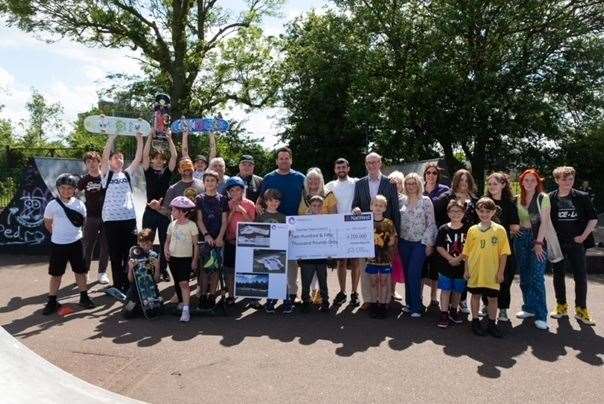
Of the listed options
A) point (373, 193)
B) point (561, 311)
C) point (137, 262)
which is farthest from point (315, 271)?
point (561, 311)

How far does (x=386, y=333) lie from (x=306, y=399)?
1.93 meters

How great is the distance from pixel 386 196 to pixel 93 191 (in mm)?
4320

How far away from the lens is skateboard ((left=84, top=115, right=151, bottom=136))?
24.8ft

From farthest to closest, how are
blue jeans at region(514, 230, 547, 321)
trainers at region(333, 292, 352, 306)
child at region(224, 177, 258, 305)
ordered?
trainers at region(333, 292, 352, 306)
child at region(224, 177, 258, 305)
blue jeans at region(514, 230, 547, 321)

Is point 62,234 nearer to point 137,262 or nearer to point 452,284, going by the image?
point 137,262

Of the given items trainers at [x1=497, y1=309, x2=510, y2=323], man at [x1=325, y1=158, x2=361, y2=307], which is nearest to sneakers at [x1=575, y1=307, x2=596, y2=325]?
trainers at [x1=497, y1=309, x2=510, y2=323]

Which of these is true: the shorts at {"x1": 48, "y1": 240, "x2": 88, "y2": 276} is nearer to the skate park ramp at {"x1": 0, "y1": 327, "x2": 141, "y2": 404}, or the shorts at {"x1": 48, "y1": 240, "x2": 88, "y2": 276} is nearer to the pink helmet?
the pink helmet

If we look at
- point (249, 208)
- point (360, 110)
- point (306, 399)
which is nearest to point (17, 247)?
point (249, 208)

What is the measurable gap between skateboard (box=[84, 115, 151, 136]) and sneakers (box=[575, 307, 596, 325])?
649 cm

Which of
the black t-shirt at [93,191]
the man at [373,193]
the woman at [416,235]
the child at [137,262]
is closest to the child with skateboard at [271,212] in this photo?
the man at [373,193]

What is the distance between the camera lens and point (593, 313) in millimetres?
6816

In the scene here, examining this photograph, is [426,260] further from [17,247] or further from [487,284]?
[17,247]

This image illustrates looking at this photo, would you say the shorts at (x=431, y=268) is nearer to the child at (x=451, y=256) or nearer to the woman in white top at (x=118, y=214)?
the child at (x=451, y=256)

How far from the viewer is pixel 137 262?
6449 mm
